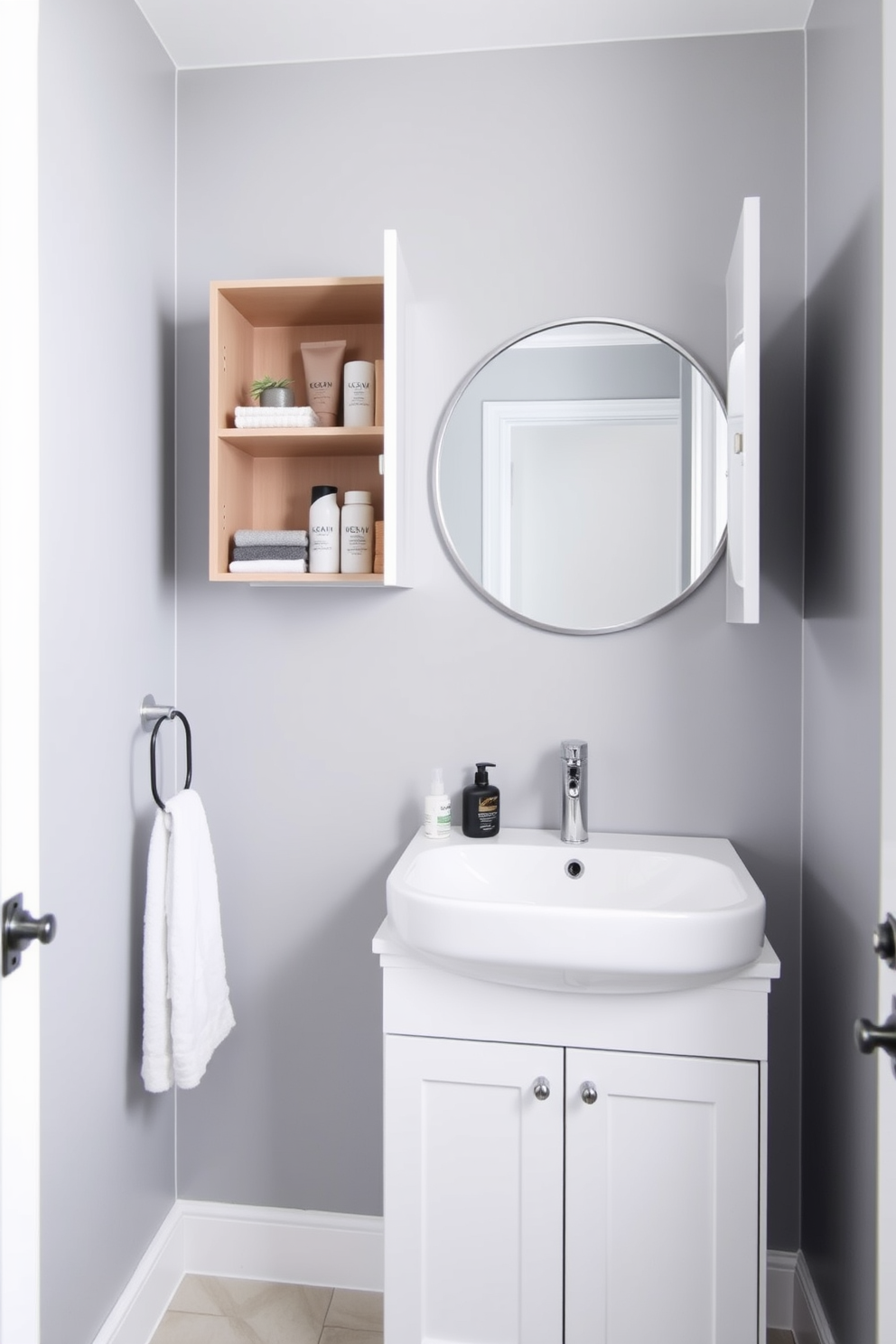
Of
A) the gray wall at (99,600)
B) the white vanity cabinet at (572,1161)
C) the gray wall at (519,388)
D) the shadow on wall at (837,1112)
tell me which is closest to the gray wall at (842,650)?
the shadow on wall at (837,1112)

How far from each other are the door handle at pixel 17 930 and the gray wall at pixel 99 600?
0.45 metres

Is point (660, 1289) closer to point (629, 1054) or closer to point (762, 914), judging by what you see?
point (629, 1054)

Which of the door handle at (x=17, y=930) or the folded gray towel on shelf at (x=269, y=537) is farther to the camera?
the folded gray towel on shelf at (x=269, y=537)

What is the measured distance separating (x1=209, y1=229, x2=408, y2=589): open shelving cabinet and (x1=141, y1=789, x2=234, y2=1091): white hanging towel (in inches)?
19.4

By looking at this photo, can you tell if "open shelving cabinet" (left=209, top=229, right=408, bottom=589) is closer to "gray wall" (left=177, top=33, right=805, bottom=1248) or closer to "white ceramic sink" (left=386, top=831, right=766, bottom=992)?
"gray wall" (left=177, top=33, right=805, bottom=1248)

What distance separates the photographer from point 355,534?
1.76 m

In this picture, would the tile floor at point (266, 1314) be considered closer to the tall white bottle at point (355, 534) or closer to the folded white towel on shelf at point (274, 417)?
the tall white bottle at point (355, 534)

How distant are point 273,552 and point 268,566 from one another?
Result: 0.10 ft

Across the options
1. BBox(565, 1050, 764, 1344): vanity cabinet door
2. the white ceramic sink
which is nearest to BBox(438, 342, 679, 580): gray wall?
the white ceramic sink

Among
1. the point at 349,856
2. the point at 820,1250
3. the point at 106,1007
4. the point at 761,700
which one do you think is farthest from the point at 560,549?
the point at 820,1250

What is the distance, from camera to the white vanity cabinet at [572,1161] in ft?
4.67

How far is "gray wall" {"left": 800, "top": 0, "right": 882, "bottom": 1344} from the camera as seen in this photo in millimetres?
1375

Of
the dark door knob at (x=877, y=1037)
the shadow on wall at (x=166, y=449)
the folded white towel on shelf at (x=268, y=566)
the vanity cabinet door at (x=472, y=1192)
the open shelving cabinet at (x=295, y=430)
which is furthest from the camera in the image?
the shadow on wall at (x=166, y=449)

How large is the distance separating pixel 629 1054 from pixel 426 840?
53cm
